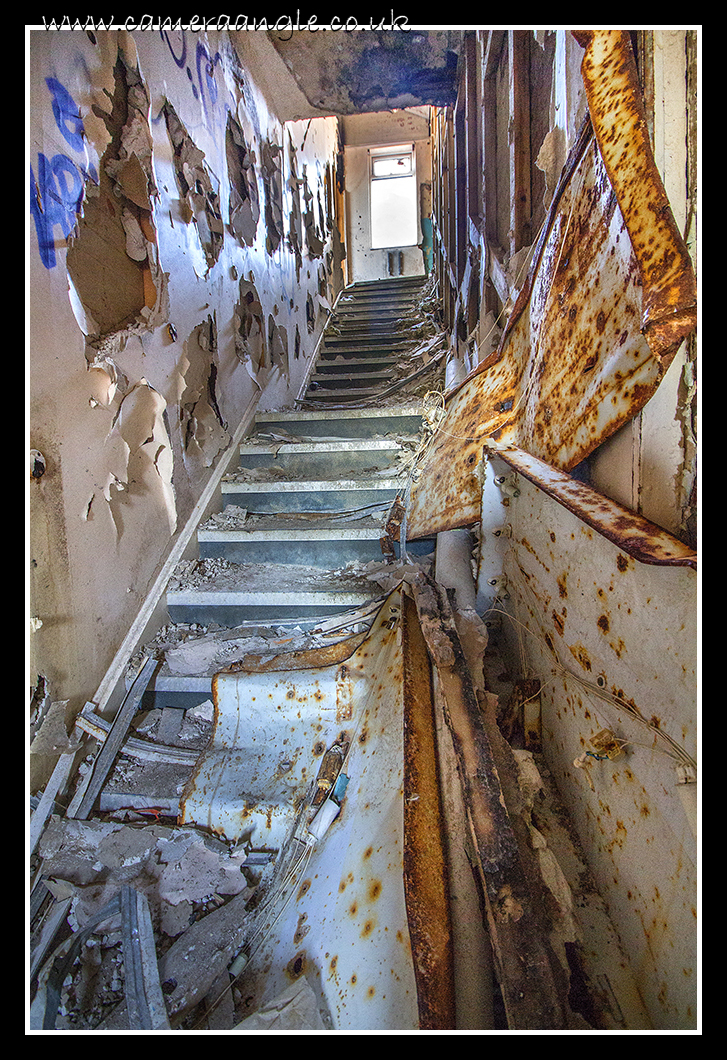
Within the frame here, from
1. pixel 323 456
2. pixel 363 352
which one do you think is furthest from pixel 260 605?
pixel 363 352

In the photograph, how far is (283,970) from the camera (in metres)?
0.91

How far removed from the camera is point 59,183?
1.52 m

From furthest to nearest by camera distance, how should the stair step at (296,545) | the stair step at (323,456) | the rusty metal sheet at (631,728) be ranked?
the stair step at (323,456), the stair step at (296,545), the rusty metal sheet at (631,728)

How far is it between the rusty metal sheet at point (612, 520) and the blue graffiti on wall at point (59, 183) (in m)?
1.50

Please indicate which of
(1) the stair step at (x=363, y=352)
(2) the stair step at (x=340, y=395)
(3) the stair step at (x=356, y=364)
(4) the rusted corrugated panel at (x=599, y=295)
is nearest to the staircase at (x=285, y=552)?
(4) the rusted corrugated panel at (x=599, y=295)

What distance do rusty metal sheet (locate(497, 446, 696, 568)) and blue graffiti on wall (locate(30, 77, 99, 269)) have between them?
4.91ft

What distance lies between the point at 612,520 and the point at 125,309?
6.06 ft

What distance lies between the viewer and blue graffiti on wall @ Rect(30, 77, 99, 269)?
4.73 ft

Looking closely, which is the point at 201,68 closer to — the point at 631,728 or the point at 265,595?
the point at 265,595

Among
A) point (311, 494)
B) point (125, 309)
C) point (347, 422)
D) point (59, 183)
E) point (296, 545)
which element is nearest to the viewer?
point (59, 183)

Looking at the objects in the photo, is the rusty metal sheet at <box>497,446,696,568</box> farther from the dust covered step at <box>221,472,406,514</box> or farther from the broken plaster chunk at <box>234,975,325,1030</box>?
the dust covered step at <box>221,472,406,514</box>

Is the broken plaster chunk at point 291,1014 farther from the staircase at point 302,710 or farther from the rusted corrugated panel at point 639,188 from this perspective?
the rusted corrugated panel at point 639,188

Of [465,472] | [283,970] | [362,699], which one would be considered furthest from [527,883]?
[465,472]

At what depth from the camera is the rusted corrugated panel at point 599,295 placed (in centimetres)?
74
